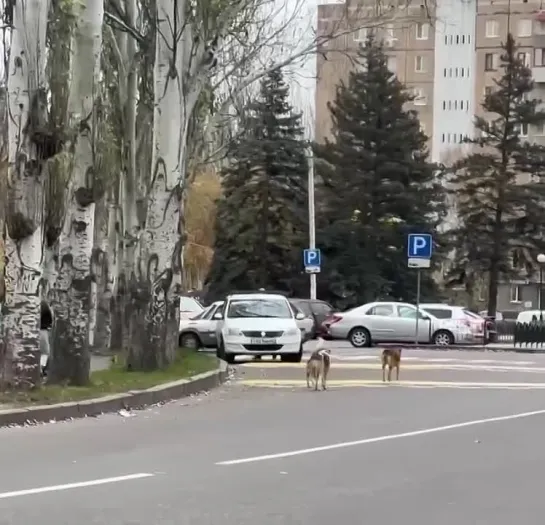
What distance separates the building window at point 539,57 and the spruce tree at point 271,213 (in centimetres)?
3933

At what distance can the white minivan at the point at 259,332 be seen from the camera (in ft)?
84.0

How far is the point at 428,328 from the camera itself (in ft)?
121

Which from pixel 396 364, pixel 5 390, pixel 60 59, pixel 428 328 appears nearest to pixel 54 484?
pixel 5 390

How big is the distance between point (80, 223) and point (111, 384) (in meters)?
2.40

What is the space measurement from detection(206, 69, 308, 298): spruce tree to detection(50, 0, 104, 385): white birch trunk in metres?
38.4

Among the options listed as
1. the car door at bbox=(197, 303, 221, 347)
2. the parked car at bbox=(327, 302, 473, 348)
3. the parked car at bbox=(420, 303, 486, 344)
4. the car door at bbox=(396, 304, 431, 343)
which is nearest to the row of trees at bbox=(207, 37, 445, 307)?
the parked car at bbox=(420, 303, 486, 344)

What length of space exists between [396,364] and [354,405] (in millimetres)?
4636

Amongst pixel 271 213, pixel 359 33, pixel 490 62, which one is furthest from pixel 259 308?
pixel 490 62

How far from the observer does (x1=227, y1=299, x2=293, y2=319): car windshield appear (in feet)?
86.8

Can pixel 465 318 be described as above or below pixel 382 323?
above

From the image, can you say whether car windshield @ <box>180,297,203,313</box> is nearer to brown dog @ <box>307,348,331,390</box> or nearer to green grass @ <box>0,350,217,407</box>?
green grass @ <box>0,350,217,407</box>

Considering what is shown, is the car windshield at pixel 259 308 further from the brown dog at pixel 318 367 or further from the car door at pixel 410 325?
the car door at pixel 410 325

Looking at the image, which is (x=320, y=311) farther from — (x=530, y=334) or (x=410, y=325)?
(x=530, y=334)

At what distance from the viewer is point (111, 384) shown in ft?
55.3
